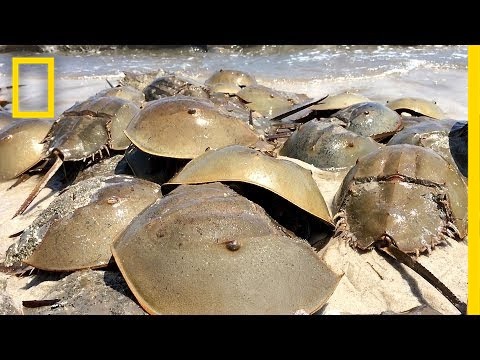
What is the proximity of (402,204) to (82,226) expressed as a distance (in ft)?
5.68

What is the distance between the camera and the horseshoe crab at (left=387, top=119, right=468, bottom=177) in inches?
125

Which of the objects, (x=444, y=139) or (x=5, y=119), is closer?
(x=444, y=139)

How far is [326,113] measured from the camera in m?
4.92

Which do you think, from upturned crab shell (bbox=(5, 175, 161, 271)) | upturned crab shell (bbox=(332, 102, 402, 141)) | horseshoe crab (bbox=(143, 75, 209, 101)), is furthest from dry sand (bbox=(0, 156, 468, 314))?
horseshoe crab (bbox=(143, 75, 209, 101))

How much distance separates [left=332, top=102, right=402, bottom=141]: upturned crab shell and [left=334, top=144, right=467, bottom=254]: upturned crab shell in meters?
1.26

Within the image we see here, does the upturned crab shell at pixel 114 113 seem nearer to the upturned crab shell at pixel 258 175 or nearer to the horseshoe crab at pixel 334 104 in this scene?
the upturned crab shell at pixel 258 175

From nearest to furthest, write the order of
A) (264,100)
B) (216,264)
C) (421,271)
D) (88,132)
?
1. (216,264)
2. (421,271)
3. (88,132)
4. (264,100)

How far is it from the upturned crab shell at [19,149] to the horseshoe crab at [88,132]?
170 millimetres

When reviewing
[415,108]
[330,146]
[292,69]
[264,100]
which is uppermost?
[330,146]

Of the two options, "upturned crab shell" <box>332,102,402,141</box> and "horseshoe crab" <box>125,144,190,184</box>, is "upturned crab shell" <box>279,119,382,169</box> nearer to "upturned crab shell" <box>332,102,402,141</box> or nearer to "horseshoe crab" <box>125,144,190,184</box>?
"upturned crab shell" <box>332,102,402,141</box>

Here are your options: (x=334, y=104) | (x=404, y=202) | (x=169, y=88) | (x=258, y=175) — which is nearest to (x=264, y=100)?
(x=334, y=104)

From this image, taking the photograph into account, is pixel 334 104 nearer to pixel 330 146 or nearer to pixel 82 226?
pixel 330 146

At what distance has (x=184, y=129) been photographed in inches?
113

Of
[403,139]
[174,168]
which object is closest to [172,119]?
[174,168]
